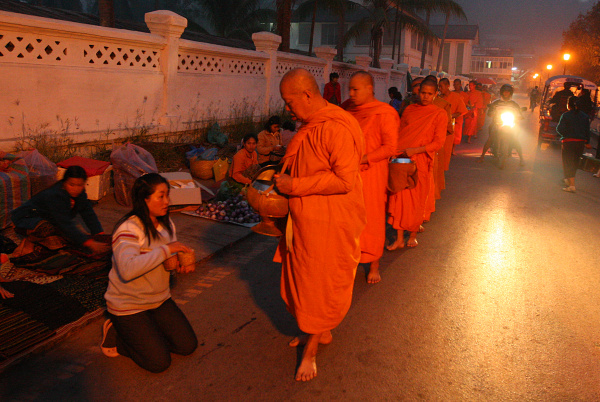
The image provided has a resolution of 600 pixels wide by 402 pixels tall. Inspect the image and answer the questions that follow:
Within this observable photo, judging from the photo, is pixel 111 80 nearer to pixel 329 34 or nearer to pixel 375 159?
pixel 375 159

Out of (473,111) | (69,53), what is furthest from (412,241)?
(473,111)

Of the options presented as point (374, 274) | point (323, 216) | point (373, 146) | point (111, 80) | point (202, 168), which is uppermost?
point (111, 80)

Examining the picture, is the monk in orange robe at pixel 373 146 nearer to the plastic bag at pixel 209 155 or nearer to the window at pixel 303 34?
the plastic bag at pixel 209 155

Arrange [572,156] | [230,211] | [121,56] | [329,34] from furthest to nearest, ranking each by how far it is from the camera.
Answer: [329,34] → [572,156] → [121,56] → [230,211]

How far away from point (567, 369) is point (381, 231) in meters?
1.82

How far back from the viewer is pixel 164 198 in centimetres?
337

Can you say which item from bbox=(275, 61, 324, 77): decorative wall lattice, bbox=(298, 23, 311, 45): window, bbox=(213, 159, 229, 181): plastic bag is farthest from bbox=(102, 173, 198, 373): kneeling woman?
bbox=(298, 23, 311, 45): window

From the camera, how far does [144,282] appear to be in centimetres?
337

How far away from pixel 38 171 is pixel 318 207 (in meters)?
4.36

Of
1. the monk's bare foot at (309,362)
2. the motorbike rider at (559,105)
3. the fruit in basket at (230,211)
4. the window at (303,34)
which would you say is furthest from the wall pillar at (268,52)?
the window at (303,34)

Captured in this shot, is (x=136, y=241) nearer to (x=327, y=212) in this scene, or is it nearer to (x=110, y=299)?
(x=110, y=299)

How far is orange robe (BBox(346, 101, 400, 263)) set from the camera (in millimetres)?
4609

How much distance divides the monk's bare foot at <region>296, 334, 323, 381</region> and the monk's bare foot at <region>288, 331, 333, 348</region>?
0.28m

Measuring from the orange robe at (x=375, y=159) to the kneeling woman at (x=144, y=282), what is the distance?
1886mm
